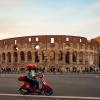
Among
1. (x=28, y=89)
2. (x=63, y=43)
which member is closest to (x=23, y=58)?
(x=63, y=43)

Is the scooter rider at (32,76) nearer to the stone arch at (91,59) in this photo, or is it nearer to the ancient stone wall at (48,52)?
the ancient stone wall at (48,52)

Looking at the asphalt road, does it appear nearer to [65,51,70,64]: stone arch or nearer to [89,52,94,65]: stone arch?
[65,51,70,64]: stone arch

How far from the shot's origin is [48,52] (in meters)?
84.6

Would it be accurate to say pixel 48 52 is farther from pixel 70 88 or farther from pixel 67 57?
pixel 70 88

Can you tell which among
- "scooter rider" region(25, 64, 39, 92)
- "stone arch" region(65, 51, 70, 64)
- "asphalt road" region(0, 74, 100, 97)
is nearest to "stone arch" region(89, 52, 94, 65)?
"stone arch" region(65, 51, 70, 64)

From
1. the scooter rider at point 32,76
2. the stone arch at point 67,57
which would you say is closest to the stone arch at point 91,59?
the stone arch at point 67,57

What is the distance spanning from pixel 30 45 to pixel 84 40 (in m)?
13.0

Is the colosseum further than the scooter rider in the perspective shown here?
Yes

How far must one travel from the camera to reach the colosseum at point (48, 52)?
84.2 meters

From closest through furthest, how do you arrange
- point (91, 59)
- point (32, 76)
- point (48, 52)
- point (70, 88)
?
point (32, 76), point (70, 88), point (48, 52), point (91, 59)

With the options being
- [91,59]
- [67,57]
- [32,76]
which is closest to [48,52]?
[67,57]

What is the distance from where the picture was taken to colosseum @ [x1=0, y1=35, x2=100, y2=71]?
8425 centimetres

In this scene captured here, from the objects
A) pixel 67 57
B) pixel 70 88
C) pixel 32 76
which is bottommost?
pixel 70 88

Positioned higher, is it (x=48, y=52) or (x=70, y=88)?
(x=48, y=52)
